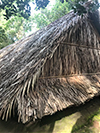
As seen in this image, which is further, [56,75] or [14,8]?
[14,8]

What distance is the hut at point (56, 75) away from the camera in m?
1.60

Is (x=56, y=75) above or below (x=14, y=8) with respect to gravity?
below

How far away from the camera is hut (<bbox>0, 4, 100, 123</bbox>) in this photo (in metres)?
1.60

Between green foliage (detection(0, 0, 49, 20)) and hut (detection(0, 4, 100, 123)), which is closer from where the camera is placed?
hut (detection(0, 4, 100, 123))

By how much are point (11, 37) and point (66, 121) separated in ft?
48.8

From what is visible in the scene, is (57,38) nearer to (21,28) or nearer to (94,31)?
(94,31)

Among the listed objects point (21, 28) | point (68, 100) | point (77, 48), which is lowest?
point (68, 100)

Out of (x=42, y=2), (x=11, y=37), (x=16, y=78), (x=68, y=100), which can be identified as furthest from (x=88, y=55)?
(x=11, y=37)

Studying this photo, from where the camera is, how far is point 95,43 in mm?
3088

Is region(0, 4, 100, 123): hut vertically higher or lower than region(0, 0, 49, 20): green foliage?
lower

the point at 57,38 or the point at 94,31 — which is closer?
the point at 57,38

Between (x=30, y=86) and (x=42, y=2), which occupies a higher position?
(x=42, y=2)

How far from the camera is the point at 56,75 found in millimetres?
2312

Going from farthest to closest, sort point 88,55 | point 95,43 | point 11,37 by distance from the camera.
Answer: point 11,37 < point 95,43 < point 88,55
